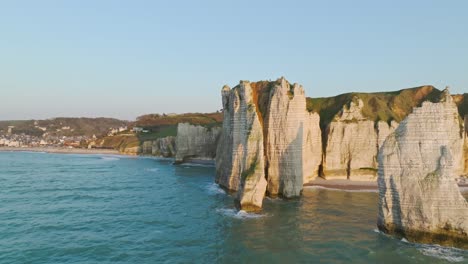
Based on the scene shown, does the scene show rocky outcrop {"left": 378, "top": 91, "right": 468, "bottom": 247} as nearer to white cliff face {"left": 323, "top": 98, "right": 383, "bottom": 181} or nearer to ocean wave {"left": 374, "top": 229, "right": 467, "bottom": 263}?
ocean wave {"left": 374, "top": 229, "right": 467, "bottom": 263}

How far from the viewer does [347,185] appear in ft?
144

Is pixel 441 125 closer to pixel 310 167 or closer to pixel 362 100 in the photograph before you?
pixel 310 167

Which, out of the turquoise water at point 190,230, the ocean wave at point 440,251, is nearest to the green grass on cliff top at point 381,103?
the turquoise water at point 190,230

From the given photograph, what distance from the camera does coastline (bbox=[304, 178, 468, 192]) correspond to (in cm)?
4206

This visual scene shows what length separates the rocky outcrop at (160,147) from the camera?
338 feet

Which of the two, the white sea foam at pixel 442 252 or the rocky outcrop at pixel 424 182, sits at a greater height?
the rocky outcrop at pixel 424 182

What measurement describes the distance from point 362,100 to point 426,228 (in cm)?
3079

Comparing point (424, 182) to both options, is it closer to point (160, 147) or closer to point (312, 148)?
point (312, 148)

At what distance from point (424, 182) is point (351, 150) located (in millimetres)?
24081

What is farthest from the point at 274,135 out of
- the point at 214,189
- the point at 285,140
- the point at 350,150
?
the point at 350,150

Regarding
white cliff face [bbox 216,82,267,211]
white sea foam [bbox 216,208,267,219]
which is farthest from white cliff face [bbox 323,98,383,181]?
white sea foam [bbox 216,208,267,219]

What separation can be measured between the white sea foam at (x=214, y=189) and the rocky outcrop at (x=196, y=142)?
3275cm

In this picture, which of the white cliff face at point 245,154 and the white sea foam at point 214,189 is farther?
the white sea foam at point 214,189

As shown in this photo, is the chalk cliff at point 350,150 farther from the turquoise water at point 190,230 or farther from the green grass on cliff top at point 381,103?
the turquoise water at point 190,230
